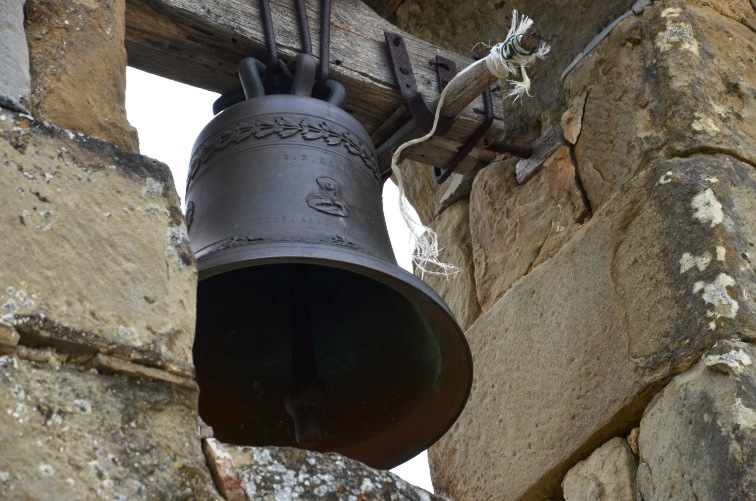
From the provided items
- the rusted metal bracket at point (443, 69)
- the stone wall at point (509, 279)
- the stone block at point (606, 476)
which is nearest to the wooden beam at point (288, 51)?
the rusted metal bracket at point (443, 69)

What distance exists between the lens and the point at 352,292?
2.57 m

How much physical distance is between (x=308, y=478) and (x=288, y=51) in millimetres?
1183

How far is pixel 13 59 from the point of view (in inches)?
71.6

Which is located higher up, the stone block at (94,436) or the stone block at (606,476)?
the stone block at (94,436)

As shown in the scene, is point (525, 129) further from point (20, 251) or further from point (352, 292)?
point (20, 251)

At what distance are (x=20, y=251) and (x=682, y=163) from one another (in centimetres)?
146

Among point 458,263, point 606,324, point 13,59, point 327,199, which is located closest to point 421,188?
point 458,263

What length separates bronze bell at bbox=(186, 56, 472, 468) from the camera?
233cm

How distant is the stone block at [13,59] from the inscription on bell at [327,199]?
2.01ft

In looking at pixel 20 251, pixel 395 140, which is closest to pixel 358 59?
pixel 395 140

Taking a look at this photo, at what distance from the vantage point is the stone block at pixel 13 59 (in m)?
1.78

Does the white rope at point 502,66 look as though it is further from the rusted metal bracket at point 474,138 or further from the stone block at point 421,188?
the stone block at point 421,188

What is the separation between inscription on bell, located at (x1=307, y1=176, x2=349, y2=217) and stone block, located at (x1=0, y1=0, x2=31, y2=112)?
61cm

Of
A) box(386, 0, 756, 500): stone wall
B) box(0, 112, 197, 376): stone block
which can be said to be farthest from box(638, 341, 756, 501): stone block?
box(0, 112, 197, 376): stone block
